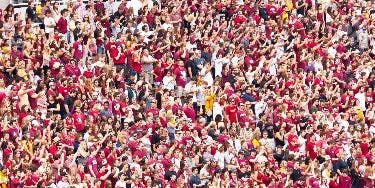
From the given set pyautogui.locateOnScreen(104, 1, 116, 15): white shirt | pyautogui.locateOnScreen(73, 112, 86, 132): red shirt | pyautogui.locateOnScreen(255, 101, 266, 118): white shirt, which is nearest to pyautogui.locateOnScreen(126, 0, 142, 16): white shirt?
pyautogui.locateOnScreen(104, 1, 116, 15): white shirt

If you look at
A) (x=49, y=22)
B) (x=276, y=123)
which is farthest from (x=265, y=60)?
(x=49, y=22)

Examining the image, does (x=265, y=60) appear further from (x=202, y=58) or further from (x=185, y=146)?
(x=185, y=146)

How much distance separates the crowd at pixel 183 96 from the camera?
Result: 114 ft

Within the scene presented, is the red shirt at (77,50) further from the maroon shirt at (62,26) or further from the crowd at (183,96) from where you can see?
the maroon shirt at (62,26)

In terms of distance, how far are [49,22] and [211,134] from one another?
5899 millimetres

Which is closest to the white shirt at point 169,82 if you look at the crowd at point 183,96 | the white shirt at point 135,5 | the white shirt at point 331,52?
the crowd at point 183,96

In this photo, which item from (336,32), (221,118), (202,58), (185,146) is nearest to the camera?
(185,146)

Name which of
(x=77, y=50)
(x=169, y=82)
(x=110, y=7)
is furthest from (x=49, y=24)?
(x=169, y=82)

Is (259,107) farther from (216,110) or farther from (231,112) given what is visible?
(216,110)

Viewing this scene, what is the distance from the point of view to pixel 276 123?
39094 millimetres

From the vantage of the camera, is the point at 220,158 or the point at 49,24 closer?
the point at 220,158

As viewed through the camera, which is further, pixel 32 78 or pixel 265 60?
pixel 265 60

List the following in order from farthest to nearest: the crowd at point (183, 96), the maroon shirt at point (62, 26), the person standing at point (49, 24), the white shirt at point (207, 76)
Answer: the white shirt at point (207, 76) < the maroon shirt at point (62, 26) < the person standing at point (49, 24) < the crowd at point (183, 96)

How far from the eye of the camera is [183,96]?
130ft
